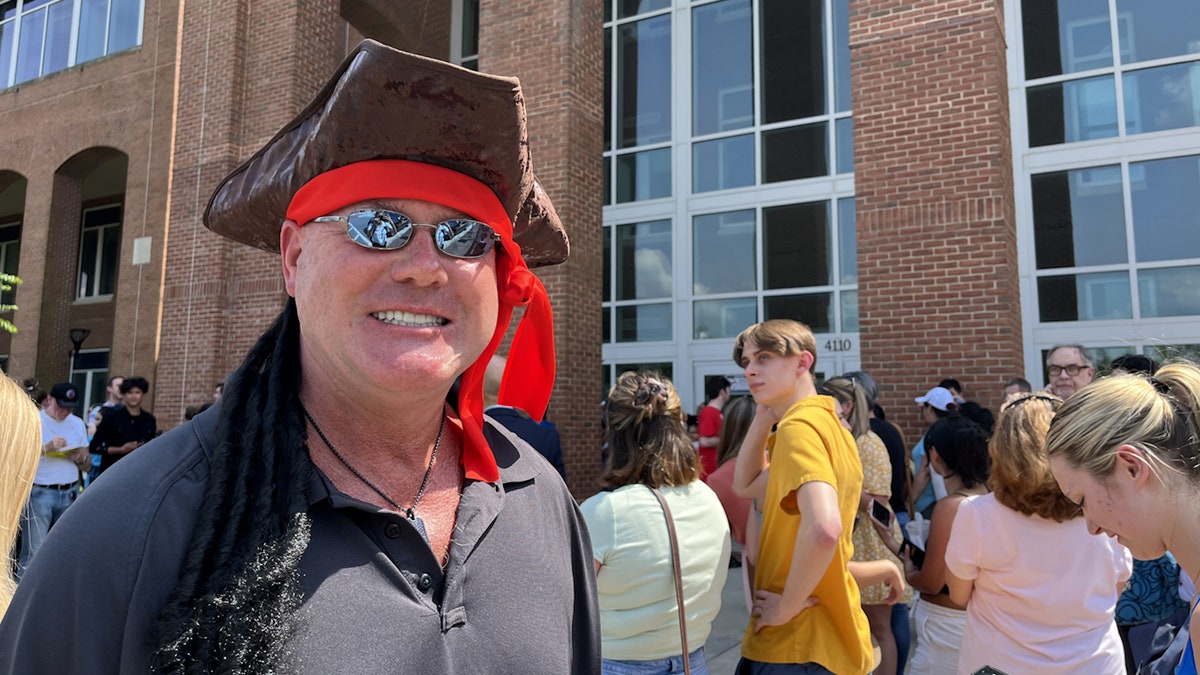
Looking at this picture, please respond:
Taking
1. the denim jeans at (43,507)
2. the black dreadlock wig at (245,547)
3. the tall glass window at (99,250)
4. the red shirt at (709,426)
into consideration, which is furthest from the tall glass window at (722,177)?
the tall glass window at (99,250)

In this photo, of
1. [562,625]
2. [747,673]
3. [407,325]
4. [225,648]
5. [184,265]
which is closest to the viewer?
[225,648]

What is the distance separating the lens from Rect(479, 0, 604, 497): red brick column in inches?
346

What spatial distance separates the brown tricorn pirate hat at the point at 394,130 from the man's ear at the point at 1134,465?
171cm

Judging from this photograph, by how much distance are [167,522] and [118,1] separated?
1886 centimetres

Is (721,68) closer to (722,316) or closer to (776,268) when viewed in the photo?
(776,268)

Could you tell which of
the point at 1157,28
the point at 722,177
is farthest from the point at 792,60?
the point at 1157,28

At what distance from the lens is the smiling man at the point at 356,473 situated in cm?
102

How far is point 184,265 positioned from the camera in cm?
1152

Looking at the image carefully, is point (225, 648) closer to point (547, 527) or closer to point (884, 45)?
point (547, 527)

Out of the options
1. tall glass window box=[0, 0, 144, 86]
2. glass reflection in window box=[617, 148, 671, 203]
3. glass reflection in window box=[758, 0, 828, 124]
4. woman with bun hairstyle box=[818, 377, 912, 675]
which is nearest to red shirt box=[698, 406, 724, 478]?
woman with bun hairstyle box=[818, 377, 912, 675]

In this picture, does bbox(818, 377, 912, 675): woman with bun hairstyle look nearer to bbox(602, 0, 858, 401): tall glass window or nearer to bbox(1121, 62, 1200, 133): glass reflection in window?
bbox(602, 0, 858, 401): tall glass window

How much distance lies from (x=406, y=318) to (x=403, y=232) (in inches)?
5.9

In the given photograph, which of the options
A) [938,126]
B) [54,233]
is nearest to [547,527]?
[938,126]

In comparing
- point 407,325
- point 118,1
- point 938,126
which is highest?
point 118,1
